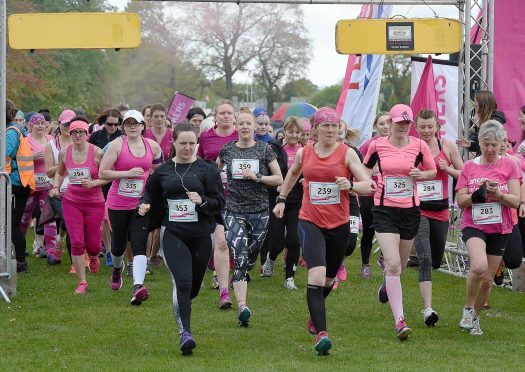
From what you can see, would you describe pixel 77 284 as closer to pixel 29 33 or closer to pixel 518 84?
pixel 29 33

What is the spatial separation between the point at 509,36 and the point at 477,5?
3.95 ft

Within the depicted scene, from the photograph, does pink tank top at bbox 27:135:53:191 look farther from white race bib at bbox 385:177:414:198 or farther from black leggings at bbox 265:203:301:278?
white race bib at bbox 385:177:414:198

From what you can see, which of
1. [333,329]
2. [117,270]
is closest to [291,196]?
[117,270]

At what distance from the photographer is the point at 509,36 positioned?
14.9 m

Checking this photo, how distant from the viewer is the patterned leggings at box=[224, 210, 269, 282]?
35.7ft

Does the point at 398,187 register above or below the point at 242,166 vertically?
below

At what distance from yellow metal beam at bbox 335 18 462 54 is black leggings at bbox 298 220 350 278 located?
4.55 metres

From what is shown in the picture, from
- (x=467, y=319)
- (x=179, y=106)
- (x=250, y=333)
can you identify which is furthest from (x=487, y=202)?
(x=179, y=106)

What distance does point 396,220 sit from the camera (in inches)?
386

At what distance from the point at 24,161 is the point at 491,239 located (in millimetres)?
6087

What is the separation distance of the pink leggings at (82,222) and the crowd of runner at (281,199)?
1 cm

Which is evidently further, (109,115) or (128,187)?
(109,115)

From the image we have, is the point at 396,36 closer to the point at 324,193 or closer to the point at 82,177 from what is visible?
the point at 82,177

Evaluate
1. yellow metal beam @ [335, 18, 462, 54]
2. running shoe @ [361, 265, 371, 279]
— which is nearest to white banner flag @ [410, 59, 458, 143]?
yellow metal beam @ [335, 18, 462, 54]
